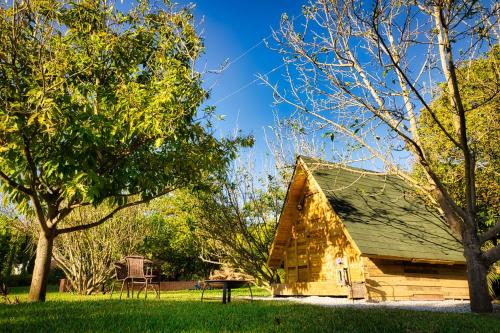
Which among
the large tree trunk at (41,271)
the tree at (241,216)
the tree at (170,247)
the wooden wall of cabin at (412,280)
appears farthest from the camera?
the tree at (170,247)

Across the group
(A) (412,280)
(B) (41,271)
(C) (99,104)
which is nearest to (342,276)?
(A) (412,280)

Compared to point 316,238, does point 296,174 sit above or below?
above

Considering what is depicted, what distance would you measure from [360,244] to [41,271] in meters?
9.92

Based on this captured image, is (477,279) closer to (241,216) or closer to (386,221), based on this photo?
(386,221)

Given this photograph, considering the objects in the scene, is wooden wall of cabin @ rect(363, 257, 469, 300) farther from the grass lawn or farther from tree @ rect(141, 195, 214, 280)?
tree @ rect(141, 195, 214, 280)

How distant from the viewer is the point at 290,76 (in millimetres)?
10508

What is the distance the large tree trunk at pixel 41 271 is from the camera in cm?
977

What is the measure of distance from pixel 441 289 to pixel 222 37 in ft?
42.5

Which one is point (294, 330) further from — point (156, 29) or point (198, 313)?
point (156, 29)

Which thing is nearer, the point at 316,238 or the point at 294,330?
the point at 294,330

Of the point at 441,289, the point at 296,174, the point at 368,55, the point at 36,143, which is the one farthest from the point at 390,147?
the point at 36,143

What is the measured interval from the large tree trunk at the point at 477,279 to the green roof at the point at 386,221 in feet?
11.5

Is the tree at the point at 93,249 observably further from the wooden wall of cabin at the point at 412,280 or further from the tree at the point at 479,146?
the tree at the point at 479,146

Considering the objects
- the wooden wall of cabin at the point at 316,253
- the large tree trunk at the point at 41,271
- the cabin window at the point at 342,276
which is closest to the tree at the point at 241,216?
the wooden wall of cabin at the point at 316,253
